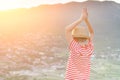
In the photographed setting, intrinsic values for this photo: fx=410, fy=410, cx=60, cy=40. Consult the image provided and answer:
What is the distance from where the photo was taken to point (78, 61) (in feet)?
9.36

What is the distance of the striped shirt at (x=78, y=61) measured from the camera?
283cm

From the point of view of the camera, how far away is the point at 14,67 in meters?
5.60

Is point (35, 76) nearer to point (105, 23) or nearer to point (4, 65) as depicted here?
point (4, 65)

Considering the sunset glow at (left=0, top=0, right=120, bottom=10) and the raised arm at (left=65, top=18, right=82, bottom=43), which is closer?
the raised arm at (left=65, top=18, right=82, bottom=43)

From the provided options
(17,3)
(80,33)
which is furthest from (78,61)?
(17,3)

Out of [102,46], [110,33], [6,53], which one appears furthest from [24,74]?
[110,33]

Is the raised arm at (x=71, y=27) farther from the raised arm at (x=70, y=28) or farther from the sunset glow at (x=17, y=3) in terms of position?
the sunset glow at (x=17, y=3)

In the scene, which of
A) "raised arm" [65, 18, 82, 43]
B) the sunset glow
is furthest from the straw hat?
the sunset glow

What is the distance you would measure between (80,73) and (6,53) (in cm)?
310

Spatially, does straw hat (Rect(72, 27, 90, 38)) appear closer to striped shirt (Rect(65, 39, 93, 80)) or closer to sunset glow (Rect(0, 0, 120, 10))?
striped shirt (Rect(65, 39, 93, 80))

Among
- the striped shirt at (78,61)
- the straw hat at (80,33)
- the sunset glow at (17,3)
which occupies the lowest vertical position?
the striped shirt at (78,61)

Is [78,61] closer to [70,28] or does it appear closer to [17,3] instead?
[70,28]

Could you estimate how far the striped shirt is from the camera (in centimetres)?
283

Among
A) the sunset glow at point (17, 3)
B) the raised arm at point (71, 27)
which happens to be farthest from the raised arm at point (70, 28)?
the sunset glow at point (17, 3)
